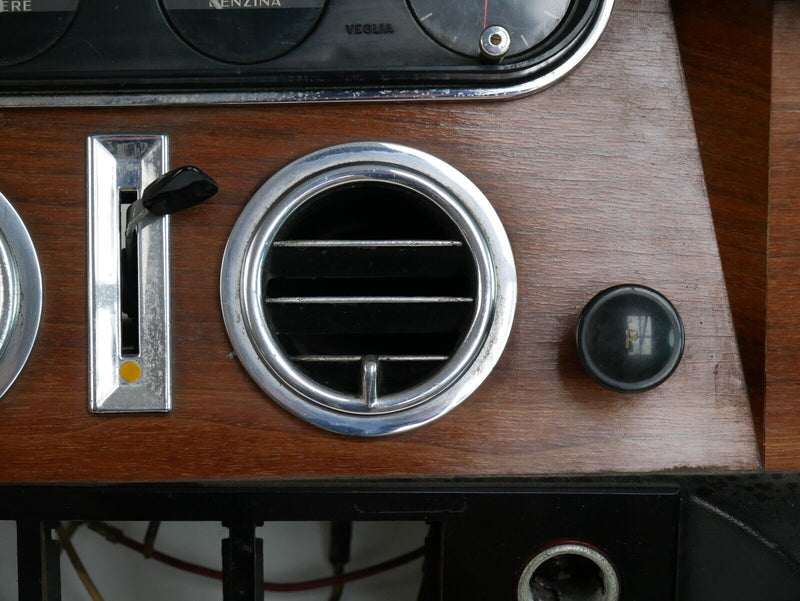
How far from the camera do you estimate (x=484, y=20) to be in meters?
0.67

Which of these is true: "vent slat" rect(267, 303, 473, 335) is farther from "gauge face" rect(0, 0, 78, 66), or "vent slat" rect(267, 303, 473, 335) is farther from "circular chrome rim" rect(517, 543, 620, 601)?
"gauge face" rect(0, 0, 78, 66)

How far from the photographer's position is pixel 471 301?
2.23 ft

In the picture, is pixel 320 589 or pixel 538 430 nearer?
pixel 538 430

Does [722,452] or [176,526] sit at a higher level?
[722,452]

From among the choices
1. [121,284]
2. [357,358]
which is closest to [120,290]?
[121,284]

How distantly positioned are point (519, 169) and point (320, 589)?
26.4 inches

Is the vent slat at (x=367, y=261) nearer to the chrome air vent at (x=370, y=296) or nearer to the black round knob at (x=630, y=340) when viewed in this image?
the chrome air vent at (x=370, y=296)

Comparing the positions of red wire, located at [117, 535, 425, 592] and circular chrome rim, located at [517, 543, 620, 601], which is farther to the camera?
red wire, located at [117, 535, 425, 592]

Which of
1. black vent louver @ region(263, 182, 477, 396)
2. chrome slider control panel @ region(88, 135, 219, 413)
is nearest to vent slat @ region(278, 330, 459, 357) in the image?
black vent louver @ region(263, 182, 477, 396)

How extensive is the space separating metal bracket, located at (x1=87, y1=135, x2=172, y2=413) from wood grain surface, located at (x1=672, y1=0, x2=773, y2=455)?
515 mm

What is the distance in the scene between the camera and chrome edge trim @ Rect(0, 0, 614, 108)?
0.67 m

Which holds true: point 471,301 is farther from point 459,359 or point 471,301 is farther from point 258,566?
point 258,566

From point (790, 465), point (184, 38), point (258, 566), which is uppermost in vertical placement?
point (184, 38)

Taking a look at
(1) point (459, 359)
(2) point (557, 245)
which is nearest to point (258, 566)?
(1) point (459, 359)
